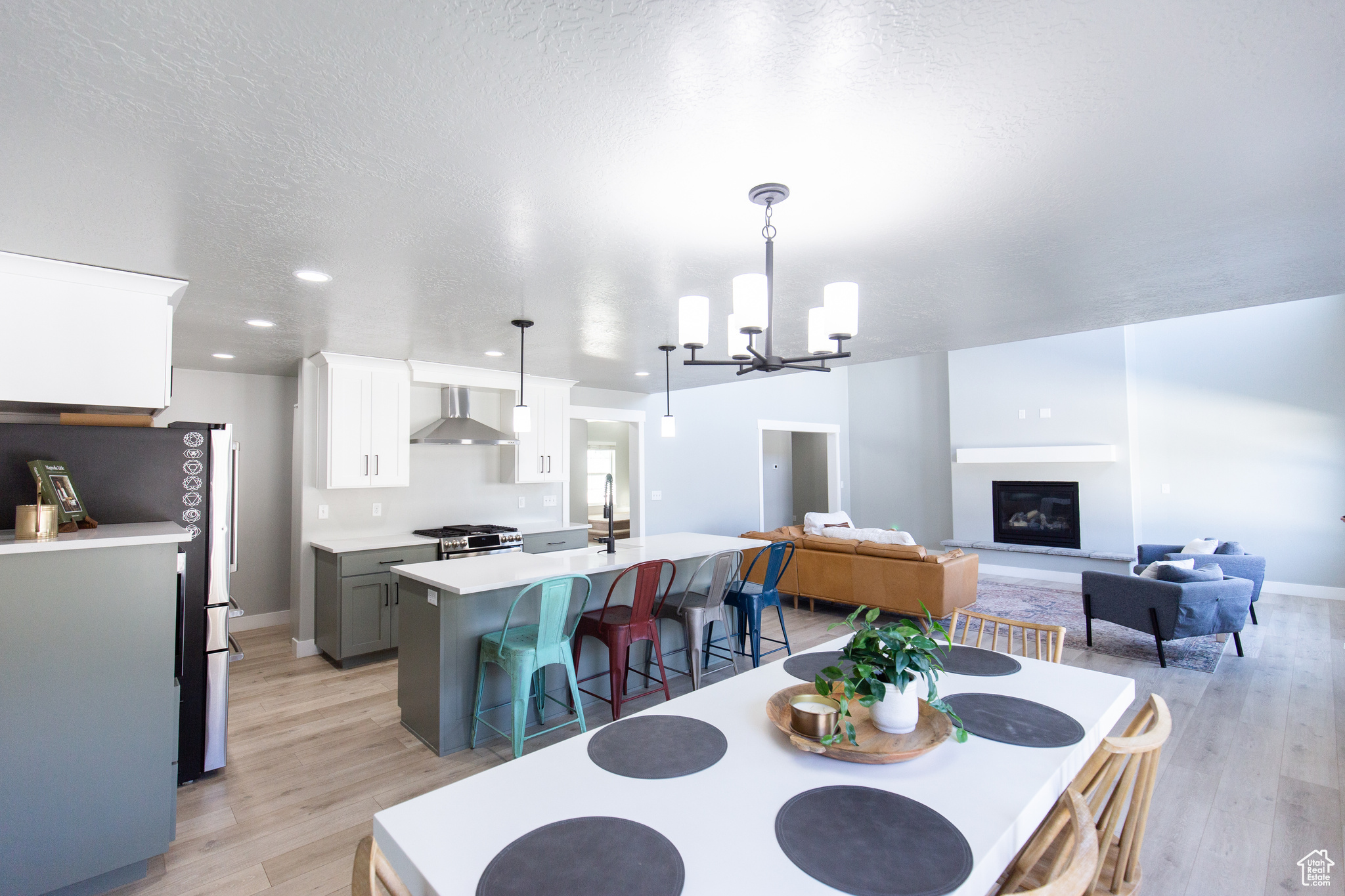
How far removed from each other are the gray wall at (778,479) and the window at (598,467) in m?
2.73

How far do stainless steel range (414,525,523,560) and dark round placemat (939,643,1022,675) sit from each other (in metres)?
3.52

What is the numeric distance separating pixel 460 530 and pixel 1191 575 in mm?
5497

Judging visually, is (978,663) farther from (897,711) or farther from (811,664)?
(897,711)

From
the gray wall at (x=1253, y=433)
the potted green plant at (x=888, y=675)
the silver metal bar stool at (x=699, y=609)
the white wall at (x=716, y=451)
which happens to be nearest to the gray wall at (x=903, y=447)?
the white wall at (x=716, y=451)

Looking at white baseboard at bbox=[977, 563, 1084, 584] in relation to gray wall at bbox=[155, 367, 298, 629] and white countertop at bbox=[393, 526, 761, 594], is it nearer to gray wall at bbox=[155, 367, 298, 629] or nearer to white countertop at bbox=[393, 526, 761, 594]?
white countertop at bbox=[393, 526, 761, 594]

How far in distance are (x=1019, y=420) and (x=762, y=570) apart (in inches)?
172

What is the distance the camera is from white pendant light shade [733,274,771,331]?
1.97 m

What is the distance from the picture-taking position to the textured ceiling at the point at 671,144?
3.94ft

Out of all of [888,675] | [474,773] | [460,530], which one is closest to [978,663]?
[888,675]

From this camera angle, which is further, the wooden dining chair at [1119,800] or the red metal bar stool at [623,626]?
the red metal bar stool at [623,626]

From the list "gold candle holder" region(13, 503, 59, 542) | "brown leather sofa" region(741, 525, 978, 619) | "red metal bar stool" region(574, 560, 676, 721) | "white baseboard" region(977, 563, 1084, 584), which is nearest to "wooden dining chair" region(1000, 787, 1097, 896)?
"red metal bar stool" region(574, 560, 676, 721)

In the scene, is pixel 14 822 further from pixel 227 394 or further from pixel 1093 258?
pixel 1093 258

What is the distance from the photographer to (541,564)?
11.5 feet

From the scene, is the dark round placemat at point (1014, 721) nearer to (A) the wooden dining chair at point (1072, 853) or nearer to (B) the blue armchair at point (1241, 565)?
(A) the wooden dining chair at point (1072, 853)
